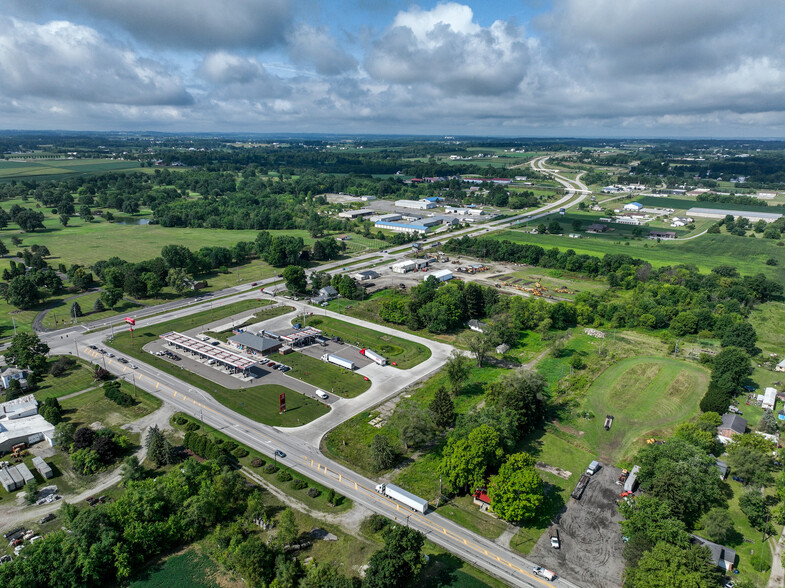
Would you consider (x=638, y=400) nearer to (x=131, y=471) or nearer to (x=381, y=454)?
(x=381, y=454)

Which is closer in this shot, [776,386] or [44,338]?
[776,386]

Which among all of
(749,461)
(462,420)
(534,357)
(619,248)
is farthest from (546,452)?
(619,248)

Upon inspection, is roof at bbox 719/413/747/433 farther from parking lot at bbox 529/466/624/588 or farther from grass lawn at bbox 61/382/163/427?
grass lawn at bbox 61/382/163/427

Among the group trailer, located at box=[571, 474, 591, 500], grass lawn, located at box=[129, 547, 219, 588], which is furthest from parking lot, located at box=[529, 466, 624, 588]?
grass lawn, located at box=[129, 547, 219, 588]

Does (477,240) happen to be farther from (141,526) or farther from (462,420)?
(141,526)

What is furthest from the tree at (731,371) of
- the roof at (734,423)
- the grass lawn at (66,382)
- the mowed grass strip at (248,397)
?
the grass lawn at (66,382)

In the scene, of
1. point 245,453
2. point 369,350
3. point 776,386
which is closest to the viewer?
point 245,453

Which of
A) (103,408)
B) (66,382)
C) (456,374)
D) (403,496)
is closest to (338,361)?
(456,374)
